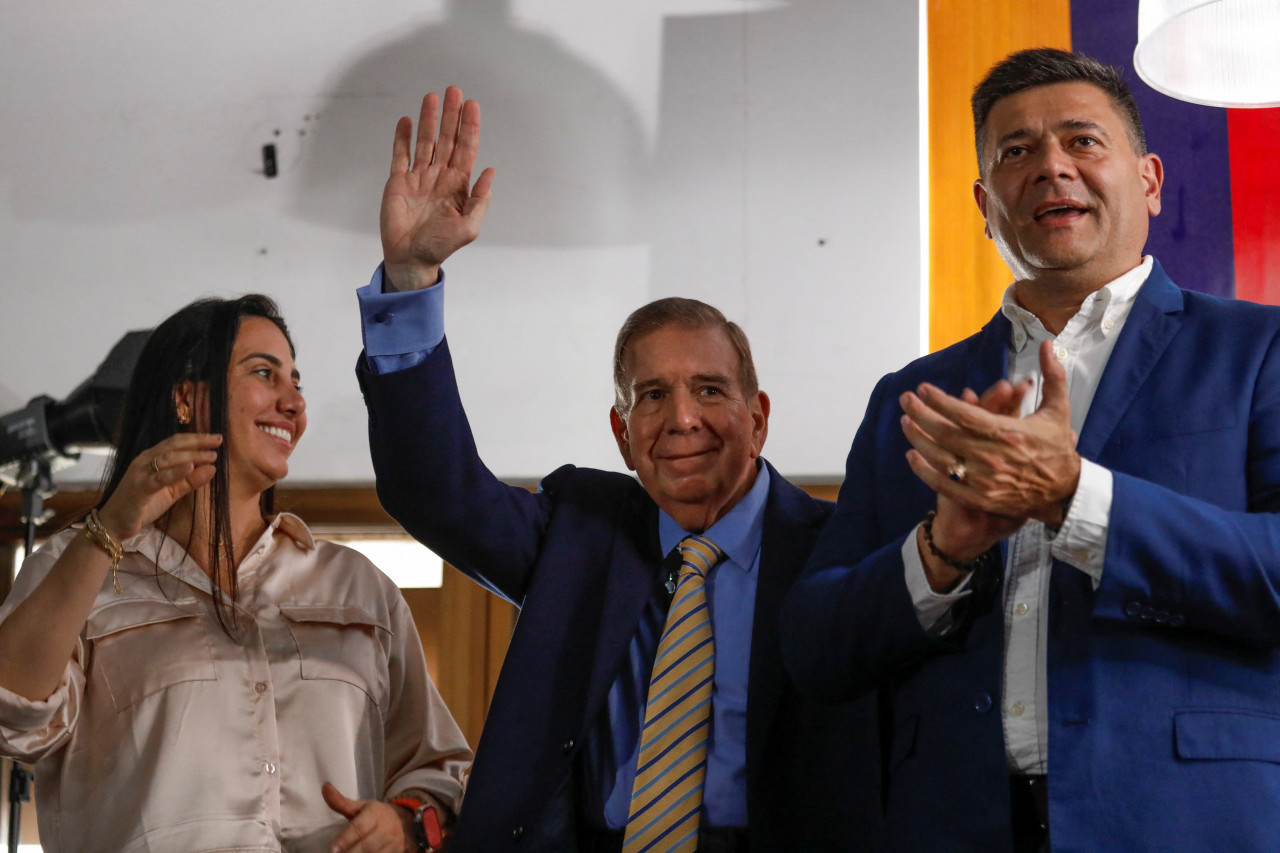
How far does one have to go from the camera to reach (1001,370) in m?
1.56

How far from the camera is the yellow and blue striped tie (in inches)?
66.6

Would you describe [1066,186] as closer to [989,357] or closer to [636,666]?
[989,357]

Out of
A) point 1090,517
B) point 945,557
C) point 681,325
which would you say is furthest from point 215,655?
point 1090,517

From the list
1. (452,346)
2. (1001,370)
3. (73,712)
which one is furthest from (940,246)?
(73,712)

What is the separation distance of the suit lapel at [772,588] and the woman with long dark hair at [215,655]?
561mm

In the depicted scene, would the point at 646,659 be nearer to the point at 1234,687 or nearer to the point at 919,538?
the point at 919,538

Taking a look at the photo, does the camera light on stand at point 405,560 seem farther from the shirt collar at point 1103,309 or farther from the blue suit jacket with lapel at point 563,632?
the shirt collar at point 1103,309

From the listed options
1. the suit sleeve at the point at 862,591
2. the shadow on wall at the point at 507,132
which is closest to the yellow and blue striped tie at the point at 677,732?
the suit sleeve at the point at 862,591

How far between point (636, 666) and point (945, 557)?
25.6 inches

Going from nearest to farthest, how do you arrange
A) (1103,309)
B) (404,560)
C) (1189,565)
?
1. (1189,565)
2. (1103,309)
3. (404,560)

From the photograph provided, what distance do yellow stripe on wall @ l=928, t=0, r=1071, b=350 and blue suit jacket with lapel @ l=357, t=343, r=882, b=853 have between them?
4.24 ft

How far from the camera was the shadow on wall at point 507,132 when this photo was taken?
10.8 feet

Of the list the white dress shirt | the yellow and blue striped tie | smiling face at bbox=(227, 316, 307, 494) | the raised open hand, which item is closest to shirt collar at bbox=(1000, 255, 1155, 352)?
the white dress shirt

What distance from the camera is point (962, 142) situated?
325 cm
